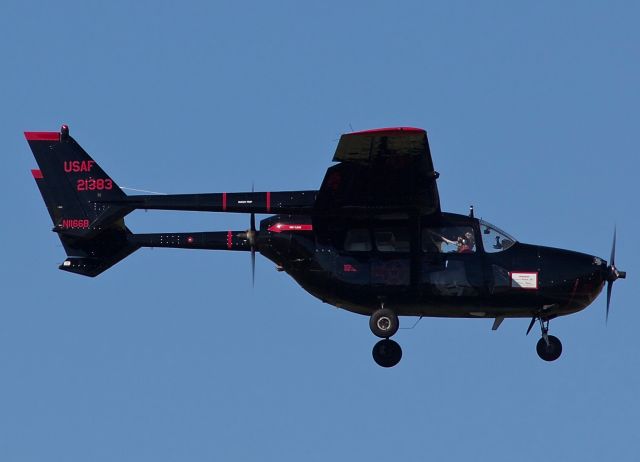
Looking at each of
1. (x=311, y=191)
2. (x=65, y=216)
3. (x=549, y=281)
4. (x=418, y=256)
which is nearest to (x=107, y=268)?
(x=65, y=216)

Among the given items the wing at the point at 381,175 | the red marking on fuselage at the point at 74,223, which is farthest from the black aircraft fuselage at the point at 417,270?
the red marking on fuselage at the point at 74,223

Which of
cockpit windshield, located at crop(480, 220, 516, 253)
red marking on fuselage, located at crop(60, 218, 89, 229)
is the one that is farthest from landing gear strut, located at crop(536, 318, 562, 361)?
red marking on fuselage, located at crop(60, 218, 89, 229)

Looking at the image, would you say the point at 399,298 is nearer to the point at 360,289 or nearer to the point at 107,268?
the point at 360,289

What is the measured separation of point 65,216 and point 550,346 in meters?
11.9

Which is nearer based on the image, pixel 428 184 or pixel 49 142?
pixel 428 184

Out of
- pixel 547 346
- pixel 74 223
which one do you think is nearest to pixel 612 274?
pixel 547 346

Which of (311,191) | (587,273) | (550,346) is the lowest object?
(550,346)

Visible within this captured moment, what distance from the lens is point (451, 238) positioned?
2880cm

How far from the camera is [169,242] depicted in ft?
97.0

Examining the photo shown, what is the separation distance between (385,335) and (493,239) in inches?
133

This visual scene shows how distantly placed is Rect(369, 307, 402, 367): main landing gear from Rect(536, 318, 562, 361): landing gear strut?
3387mm

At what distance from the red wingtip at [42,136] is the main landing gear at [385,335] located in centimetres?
883

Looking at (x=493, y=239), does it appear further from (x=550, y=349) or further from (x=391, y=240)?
(x=550, y=349)

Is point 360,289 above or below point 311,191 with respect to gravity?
below
